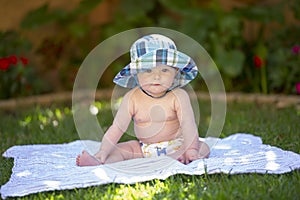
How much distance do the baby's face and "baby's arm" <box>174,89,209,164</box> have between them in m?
0.10

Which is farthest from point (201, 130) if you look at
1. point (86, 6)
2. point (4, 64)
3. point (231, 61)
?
point (86, 6)

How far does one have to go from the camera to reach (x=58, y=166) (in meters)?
2.58

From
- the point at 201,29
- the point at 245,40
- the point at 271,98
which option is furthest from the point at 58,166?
the point at 245,40

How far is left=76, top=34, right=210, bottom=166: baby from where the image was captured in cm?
257

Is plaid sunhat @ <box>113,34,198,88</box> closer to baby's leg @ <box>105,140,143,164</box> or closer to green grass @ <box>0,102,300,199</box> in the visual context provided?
baby's leg @ <box>105,140,143,164</box>

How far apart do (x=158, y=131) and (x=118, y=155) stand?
24cm

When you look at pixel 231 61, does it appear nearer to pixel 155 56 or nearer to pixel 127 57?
pixel 127 57

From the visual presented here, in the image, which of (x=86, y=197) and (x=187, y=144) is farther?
(x=187, y=144)

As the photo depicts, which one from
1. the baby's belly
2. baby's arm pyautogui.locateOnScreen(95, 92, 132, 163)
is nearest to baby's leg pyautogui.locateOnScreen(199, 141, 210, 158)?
the baby's belly

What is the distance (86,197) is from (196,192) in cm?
44

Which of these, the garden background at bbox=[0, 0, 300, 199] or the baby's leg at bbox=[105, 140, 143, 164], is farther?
the garden background at bbox=[0, 0, 300, 199]

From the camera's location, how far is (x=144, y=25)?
215 inches

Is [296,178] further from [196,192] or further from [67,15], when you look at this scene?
[67,15]

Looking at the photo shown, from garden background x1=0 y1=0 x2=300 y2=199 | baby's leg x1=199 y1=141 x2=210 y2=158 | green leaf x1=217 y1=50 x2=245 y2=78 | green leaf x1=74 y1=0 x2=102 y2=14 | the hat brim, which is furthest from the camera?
green leaf x1=74 y1=0 x2=102 y2=14
